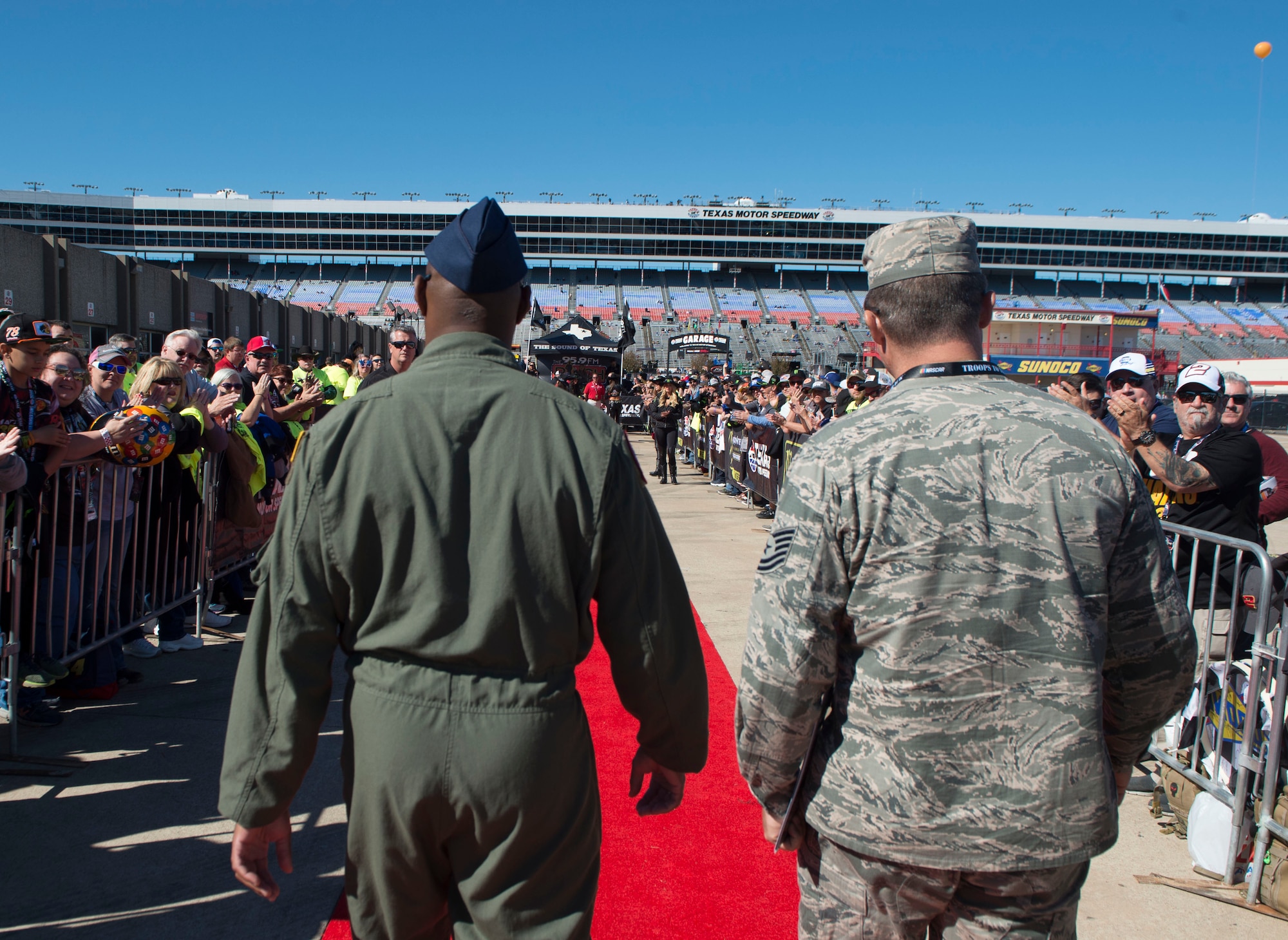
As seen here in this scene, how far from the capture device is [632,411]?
77.1ft

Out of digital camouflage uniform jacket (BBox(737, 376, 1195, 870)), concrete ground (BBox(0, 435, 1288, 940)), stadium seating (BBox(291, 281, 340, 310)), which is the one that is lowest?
concrete ground (BBox(0, 435, 1288, 940))

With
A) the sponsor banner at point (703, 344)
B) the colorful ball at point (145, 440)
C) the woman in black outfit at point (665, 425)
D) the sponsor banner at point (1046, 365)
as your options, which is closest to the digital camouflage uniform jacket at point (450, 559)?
the colorful ball at point (145, 440)

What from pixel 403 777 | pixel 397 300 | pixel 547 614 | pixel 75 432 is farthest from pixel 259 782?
pixel 397 300

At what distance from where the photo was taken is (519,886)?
1.56 meters

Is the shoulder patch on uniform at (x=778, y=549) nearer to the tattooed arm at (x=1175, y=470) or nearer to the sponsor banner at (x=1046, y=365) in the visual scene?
the tattooed arm at (x=1175, y=470)

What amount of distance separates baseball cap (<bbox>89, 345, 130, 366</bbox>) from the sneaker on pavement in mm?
2006

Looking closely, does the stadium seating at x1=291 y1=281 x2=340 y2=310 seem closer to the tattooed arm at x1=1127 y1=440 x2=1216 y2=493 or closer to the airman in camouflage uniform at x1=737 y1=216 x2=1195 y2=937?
the tattooed arm at x1=1127 y1=440 x2=1216 y2=493

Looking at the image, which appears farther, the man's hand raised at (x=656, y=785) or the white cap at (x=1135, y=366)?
the white cap at (x=1135, y=366)

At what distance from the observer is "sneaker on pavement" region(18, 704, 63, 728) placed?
4.23 m

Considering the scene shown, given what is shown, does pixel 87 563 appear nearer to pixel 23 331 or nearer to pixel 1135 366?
pixel 23 331

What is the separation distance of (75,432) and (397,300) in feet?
240

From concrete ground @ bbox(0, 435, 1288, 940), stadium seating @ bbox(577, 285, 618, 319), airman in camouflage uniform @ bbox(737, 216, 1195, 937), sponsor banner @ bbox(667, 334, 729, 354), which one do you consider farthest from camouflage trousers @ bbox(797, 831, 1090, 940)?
stadium seating @ bbox(577, 285, 618, 319)

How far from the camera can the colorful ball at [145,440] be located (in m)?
4.43

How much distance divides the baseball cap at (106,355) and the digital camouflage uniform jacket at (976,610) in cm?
493
